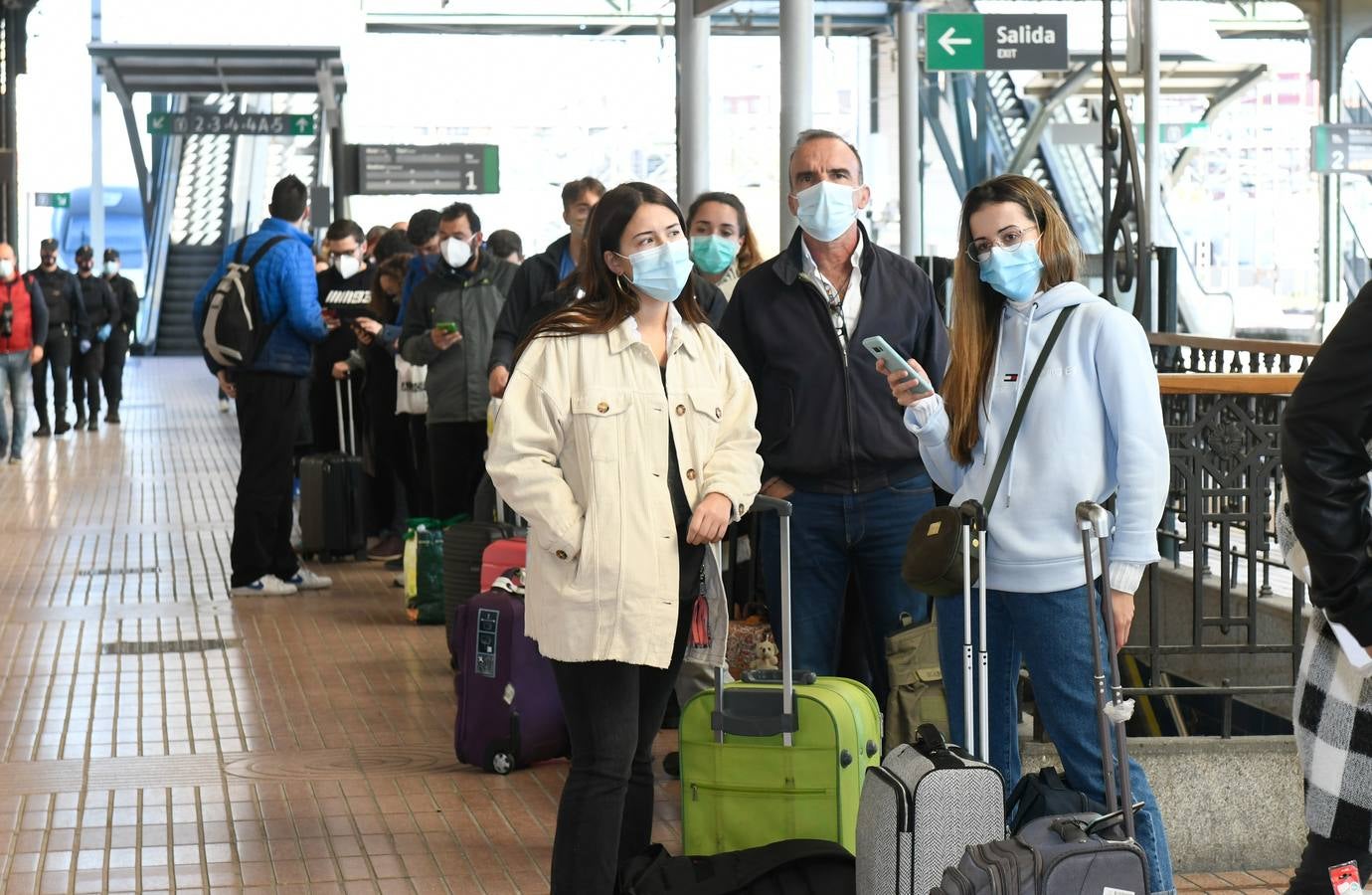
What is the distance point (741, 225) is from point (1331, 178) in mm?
→ 10561

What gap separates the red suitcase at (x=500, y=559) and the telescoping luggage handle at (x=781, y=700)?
2697mm

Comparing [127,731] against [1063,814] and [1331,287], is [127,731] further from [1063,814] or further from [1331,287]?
[1331,287]

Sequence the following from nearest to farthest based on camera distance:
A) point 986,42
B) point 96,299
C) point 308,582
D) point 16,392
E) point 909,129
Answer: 1. point 308,582
2. point 986,42
3. point 16,392
4. point 909,129
5. point 96,299

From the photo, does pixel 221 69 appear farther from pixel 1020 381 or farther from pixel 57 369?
pixel 1020 381

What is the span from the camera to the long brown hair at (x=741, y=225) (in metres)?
6.35

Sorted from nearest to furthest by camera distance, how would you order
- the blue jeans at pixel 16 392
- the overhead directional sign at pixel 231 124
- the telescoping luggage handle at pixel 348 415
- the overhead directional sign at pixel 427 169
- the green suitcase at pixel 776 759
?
the green suitcase at pixel 776 759 → the telescoping luggage handle at pixel 348 415 → the blue jeans at pixel 16 392 → the overhead directional sign at pixel 427 169 → the overhead directional sign at pixel 231 124

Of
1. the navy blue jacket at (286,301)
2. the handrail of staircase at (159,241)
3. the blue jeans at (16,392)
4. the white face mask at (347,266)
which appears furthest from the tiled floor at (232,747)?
the handrail of staircase at (159,241)

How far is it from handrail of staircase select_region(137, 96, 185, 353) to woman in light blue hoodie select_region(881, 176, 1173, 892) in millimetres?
33771

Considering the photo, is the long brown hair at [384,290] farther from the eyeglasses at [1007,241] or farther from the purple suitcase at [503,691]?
the eyeglasses at [1007,241]

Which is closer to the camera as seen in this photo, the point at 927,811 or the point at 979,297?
the point at 927,811

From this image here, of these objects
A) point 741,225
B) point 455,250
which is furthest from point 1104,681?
point 455,250

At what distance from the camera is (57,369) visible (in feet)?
62.3

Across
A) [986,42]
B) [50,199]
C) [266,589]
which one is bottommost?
[266,589]

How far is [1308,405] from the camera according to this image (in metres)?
2.60
